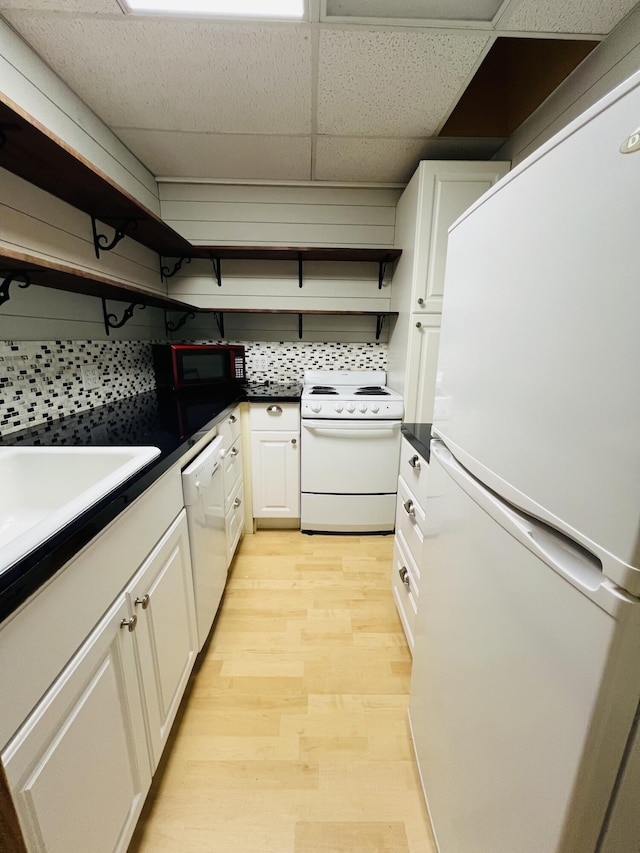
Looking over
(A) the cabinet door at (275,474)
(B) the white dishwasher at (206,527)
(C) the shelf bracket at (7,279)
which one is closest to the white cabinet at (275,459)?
(A) the cabinet door at (275,474)

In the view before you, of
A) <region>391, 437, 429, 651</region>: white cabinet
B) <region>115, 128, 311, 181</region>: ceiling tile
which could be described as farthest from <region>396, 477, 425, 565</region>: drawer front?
<region>115, 128, 311, 181</region>: ceiling tile

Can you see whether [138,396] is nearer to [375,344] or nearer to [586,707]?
[375,344]

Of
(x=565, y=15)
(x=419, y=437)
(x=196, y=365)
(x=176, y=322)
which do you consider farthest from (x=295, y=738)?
(x=565, y=15)

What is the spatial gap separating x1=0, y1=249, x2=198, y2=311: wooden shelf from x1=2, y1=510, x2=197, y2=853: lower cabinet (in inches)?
32.5

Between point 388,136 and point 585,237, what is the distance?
1.82 meters

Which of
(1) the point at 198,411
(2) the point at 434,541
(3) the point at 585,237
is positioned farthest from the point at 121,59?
(2) the point at 434,541

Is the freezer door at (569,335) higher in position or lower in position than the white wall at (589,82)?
lower

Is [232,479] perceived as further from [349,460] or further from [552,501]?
[552,501]

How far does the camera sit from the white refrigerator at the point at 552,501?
35 cm

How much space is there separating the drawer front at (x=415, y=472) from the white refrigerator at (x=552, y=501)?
16.1 inches

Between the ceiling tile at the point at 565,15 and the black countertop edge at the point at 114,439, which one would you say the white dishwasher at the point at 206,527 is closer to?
the black countertop edge at the point at 114,439

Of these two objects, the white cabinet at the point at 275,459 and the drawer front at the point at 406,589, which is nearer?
the drawer front at the point at 406,589

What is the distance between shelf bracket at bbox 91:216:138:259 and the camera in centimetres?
155

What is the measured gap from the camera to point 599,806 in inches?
15.6
